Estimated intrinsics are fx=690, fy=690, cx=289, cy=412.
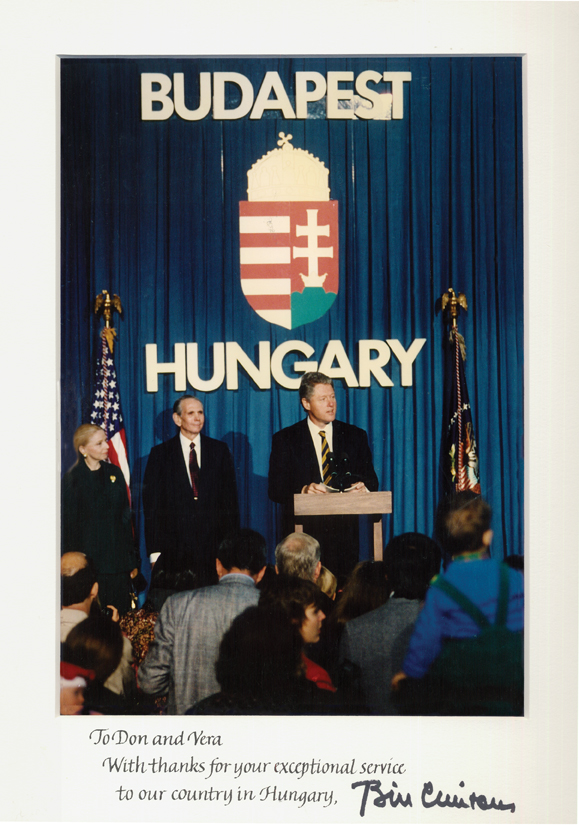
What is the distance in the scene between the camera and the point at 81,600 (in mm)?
3365

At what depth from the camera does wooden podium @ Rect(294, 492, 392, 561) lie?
339 centimetres

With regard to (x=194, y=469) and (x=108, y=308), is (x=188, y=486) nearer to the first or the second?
(x=194, y=469)

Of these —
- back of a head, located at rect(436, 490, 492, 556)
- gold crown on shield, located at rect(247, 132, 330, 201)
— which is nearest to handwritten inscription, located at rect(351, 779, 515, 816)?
back of a head, located at rect(436, 490, 492, 556)

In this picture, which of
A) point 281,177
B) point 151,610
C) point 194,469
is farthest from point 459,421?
point 151,610

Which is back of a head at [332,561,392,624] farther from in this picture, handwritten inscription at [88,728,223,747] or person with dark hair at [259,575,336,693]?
handwritten inscription at [88,728,223,747]

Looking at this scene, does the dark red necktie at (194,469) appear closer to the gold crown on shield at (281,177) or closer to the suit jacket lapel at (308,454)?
the suit jacket lapel at (308,454)

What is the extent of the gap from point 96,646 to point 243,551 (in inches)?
33.5

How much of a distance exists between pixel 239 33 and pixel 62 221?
125 centimetres

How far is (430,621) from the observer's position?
3.33 meters

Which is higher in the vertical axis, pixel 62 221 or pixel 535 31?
pixel 535 31

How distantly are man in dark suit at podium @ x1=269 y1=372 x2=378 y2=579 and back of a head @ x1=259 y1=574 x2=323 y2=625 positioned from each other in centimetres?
24

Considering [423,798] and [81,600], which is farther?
[81,600]

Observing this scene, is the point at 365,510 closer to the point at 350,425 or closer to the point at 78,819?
the point at 350,425

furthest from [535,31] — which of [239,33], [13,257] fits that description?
[13,257]
